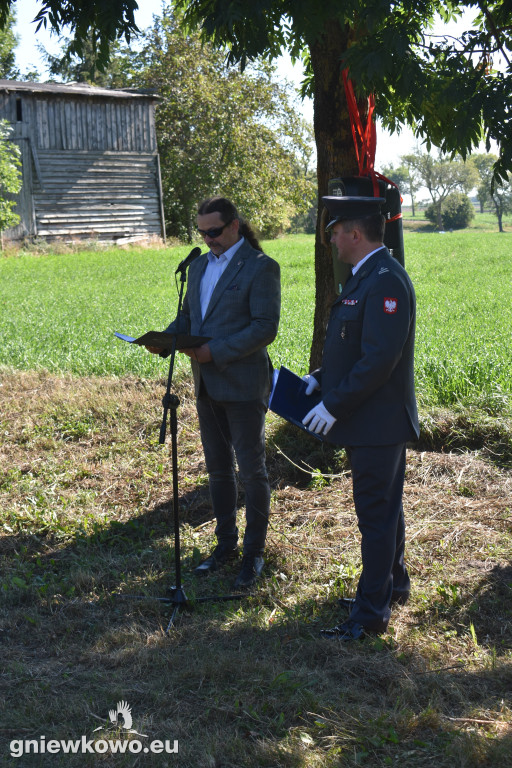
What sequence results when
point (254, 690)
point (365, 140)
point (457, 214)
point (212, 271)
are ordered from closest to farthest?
1. point (254, 690)
2. point (212, 271)
3. point (365, 140)
4. point (457, 214)

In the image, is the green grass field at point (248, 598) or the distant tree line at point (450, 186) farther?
the distant tree line at point (450, 186)

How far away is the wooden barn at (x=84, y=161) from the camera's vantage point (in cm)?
2911

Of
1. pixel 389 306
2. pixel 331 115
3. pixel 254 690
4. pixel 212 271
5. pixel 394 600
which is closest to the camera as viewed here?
pixel 254 690

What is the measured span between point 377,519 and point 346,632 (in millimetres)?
606

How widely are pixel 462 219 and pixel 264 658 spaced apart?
339ft

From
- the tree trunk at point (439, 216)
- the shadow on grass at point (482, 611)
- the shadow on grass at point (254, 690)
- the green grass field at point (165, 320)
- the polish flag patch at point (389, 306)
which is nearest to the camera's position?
the shadow on grass at point (254, 690)

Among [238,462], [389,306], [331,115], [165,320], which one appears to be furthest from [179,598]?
[165,320]

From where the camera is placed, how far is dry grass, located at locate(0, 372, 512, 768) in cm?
310

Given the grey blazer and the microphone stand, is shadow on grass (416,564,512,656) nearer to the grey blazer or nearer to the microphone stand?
the microphone stand

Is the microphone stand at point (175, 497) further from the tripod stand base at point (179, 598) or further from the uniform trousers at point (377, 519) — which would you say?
the uniform trousers at point (377, 519)

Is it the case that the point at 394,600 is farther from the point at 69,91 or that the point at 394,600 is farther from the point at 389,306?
the point at 69,91

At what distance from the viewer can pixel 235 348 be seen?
4402 mm

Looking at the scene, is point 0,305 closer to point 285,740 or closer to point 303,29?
point 303,29

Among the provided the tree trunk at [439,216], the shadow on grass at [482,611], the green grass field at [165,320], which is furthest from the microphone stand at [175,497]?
the tree trunk at [439,216]
